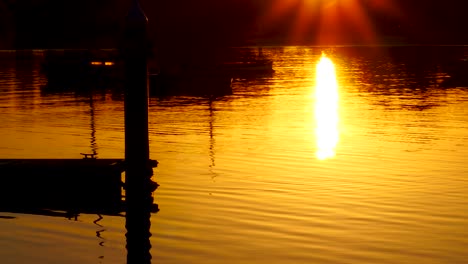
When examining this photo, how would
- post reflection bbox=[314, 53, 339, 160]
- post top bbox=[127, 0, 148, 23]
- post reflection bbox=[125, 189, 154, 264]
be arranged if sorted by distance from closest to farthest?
post reflection bbox=[125, 189, 154, 264], post top bbox=[127, 0, 148, 23], post reflection bbox=[314, 53, 339, 160]

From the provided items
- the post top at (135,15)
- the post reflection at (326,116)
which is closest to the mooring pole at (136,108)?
the post top at (135,15)

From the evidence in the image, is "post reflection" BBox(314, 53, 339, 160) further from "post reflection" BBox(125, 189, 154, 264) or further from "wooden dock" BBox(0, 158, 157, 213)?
"post reflection" BBox(125, 189, 154, 264)

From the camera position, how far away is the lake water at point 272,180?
17.4 m

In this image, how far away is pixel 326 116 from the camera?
46250 mm

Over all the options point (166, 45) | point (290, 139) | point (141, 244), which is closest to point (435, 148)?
point (290, 139)

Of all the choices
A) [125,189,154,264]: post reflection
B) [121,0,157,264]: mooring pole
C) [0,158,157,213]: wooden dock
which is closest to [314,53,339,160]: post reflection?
[0,158,157,213]: wooden dock

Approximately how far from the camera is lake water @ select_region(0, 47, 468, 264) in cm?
1744

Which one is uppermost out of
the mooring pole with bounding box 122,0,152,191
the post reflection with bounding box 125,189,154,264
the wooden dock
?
the mooring pole with bounding box 122,0,152,191

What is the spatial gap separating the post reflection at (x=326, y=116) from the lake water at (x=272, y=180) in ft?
0.26

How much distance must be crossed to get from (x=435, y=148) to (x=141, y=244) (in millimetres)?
16017

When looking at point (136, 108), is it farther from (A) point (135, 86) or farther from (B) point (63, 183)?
(B) point (63, 183)

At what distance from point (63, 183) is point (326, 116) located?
25.7m

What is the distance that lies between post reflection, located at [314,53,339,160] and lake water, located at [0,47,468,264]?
3.1 inches

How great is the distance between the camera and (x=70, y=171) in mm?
21766
